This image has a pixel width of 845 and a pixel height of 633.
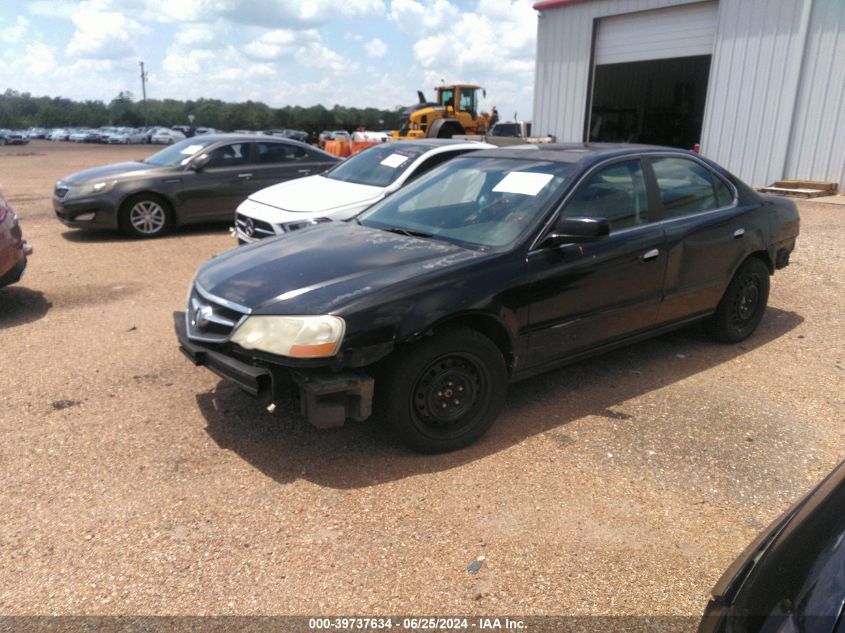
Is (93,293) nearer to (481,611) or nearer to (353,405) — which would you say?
(353,405)

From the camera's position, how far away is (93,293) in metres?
6.78

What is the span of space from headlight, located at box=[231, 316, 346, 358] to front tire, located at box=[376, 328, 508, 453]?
357 millimetres

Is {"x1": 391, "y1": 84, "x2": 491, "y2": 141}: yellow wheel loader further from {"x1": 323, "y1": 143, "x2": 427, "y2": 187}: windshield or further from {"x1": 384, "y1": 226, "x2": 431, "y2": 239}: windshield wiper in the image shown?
{"x1": 384, "y1": 226, "x2": 431, "y2": 239}: windshield wiper

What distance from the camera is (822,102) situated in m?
13.2

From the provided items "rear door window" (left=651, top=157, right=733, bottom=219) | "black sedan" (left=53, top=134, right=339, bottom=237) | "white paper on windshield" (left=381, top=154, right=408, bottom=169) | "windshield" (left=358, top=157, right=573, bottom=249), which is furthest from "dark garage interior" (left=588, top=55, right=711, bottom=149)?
"windshield" (left=358, top=157, right=573, bottom=249)

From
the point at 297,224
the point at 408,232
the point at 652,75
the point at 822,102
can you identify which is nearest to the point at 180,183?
the point at 297,224

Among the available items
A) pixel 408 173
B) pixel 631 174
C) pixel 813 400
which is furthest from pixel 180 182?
pixel 813 400

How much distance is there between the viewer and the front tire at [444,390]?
330cm

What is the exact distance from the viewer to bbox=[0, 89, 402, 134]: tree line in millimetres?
92375

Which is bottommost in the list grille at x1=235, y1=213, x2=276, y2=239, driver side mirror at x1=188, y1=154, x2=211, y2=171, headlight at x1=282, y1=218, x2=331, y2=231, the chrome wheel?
the chrome wheel

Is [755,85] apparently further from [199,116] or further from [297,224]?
[199,116]

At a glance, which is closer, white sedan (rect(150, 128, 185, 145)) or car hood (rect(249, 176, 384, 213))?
car hood (rect(249, 176, 384, 213))

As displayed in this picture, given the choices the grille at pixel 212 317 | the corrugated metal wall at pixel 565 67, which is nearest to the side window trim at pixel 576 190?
the grille at pixel 212 317

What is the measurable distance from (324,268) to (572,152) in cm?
204
